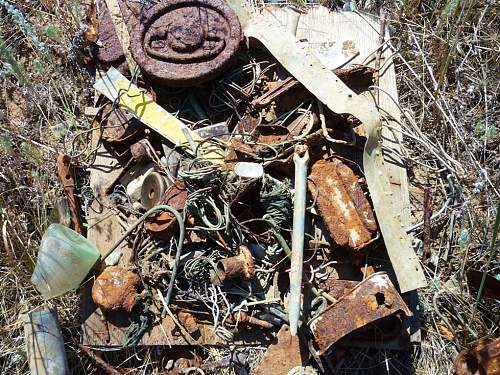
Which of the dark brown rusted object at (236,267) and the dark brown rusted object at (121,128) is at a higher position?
the dark brown rusted object at (121,128)

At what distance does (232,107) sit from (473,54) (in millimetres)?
1625

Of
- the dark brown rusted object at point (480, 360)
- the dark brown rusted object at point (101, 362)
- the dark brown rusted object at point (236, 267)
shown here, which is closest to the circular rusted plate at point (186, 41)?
the dark brown rusted object at point (236, 267)

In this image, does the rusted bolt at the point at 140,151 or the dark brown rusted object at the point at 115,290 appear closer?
the dark brown rusted object at the point at 115,290

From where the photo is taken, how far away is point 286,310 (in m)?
3.14

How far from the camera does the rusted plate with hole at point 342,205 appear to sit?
10.0ft

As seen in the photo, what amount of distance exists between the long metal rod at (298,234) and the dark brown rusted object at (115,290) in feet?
2.76

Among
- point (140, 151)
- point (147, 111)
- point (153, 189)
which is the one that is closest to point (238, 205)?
point (153, 189)

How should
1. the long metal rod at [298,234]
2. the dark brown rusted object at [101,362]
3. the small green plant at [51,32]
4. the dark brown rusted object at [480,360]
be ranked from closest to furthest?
1. the dark brown rusted object at [480,360]
2. the long metal rod at [298,234]
3. the dark brown rusted object at [101,362]
4. the small green plant at [51,32]

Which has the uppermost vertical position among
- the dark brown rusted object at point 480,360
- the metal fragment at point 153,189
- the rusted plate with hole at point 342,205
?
the metal fragment at point 153,189

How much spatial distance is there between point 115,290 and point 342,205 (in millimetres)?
1267

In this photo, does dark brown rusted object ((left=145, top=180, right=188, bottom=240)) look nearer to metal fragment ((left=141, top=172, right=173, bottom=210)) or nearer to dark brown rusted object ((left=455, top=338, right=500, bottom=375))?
metal fragment ((left=141, top=172, right=173, bottom=210))

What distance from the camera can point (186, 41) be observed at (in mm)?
3354

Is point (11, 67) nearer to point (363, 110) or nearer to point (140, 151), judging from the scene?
point (140, 151)

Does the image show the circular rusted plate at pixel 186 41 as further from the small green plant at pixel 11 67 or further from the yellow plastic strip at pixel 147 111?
the small green plant at pixel 11 67
